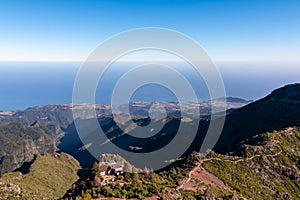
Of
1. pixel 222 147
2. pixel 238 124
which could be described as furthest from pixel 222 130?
pixel 222 147

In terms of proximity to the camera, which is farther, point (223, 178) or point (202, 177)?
point (223, 178)

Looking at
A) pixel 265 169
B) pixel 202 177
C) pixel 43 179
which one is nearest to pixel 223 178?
pixel 202 177

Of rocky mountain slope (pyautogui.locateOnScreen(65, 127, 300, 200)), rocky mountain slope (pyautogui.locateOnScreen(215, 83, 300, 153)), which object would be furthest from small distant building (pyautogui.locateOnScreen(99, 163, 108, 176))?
rocky mountain slope (pyautogui.locateOnScreen(215, 83, 300, 153))

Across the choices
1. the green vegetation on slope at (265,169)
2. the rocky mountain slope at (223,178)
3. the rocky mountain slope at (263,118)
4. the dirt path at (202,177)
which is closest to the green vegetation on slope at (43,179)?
the rocky mountain slope at (223,178)

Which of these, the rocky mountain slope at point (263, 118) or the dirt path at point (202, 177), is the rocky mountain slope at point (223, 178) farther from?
the rocky mountain slope at point (263, 118)

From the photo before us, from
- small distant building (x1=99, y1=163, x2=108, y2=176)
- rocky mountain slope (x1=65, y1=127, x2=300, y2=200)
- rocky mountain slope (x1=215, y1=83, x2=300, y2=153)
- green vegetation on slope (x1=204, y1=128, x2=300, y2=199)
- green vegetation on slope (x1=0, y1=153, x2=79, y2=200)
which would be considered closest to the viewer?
rocky mountain slope (x1=65, y1=127, x2=300, y2=200)

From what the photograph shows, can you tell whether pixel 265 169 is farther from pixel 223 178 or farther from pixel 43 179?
pixel 43 179

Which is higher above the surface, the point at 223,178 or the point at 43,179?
the point at 223,178

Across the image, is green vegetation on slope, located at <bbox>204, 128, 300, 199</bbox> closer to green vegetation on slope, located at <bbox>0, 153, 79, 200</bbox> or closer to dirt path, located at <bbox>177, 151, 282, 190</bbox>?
dirt path, located at <bbox>177, 151, 282, 190</bbox>
